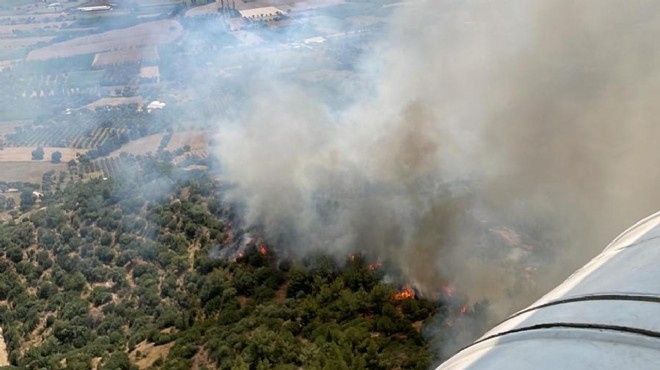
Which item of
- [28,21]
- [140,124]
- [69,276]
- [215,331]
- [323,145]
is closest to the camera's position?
[215,331]

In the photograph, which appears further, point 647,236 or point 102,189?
point 102,189

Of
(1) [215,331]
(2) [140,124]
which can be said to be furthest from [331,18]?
(1) [215,331]

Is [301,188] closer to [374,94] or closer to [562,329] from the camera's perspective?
[374,94]

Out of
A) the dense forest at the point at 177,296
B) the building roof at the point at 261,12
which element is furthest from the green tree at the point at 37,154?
the building roof at the point at 261,12

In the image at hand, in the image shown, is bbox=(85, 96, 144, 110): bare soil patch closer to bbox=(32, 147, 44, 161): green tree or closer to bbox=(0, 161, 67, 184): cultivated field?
bbox=(32, 147, 44, 161): green tree

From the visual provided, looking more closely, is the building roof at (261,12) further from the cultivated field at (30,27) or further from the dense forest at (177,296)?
the dense forest at (177,296)

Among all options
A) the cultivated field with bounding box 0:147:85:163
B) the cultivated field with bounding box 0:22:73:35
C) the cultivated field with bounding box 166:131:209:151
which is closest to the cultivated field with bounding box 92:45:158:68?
the cultivated field with bounding box 0:22:73:35

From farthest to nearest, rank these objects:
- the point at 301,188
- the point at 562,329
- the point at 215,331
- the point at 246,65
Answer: the point at 246,65 < the point at 301,188 < the point at 215,331 < the point at 562,329
